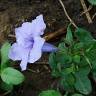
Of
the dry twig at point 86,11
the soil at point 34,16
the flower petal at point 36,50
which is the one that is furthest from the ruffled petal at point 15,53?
the dry twig at point 86,11

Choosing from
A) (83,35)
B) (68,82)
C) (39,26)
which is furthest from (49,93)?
(39,26)

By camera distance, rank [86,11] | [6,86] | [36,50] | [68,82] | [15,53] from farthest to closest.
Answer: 1. [86,11]
2. [6,86]
3. [68,82]
4. [15,53]
5. [36,50]

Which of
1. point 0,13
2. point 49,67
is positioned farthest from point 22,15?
point 49,67

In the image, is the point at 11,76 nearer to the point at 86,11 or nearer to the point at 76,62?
the point at 76,62

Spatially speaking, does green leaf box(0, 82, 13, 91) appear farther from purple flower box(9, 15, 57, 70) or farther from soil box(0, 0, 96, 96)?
purple flower box(9, 15, 57, 70)

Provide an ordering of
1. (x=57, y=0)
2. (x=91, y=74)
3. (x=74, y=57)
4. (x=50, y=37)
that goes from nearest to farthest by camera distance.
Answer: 1. (x=74, y=57)
2. (x=91, y=74)
3. (x=50, y=37)
4. (x=57, y=0)

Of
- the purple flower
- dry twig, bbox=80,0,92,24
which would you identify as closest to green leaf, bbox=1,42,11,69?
the purple flower

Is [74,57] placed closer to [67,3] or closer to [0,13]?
[67,3]
